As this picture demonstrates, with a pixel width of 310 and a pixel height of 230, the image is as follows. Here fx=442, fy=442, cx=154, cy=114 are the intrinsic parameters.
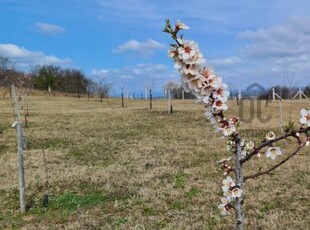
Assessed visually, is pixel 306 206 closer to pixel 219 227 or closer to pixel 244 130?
pixel 219 227

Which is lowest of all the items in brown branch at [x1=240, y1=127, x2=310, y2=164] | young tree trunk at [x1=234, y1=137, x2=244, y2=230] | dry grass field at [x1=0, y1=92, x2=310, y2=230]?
dry grass field at [x1=0, y1=92, x2=310, y2=230]

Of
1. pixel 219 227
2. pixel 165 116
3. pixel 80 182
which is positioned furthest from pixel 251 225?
pixel 165 116

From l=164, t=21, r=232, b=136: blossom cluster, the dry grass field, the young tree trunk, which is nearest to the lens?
l=164, t=21, r=232, b=136: blossom cluster

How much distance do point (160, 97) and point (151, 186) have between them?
4012 cm

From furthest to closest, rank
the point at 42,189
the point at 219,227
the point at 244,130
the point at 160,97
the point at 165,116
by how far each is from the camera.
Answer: the point at 160,97 < the point at 165,116 < the point at 244,130 < the point at 42,189 < the point at 219,227

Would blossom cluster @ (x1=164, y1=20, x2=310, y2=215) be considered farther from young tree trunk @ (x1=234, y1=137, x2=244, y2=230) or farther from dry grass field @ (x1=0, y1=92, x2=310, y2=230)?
dry grass field @ (x1=0, y1=92, x2=310, y2=230)

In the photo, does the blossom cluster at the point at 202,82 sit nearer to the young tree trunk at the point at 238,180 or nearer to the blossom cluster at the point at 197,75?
the blossom cluster at the point at 197,75

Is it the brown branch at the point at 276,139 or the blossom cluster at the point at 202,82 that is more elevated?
the blossom cluster at the point at 202,82

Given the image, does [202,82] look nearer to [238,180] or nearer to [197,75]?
[197,75]

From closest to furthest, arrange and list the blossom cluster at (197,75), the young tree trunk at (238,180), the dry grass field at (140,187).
→ the blossom cluster at (197,75)
the young tree trunk at (238,180)
the dry grass field at (140,187)

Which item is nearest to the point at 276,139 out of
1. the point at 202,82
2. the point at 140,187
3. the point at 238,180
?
the point at 238,180

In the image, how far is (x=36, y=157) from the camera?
11.5 metres

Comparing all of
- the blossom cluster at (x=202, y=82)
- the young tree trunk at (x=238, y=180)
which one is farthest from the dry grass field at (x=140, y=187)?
the blossom cluster at (x=202, y=82)

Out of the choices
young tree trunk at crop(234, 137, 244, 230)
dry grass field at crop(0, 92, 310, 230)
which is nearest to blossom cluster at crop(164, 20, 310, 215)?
young tree trunk at crop(234, 137, 244, 230)
